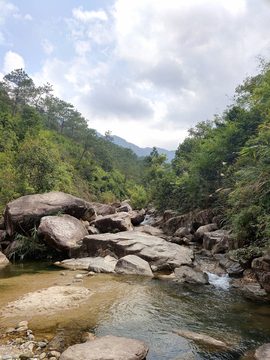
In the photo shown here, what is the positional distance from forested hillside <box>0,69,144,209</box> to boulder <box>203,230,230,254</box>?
10281 millimetres

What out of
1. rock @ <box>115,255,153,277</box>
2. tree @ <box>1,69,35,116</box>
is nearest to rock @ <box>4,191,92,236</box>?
rock @ <box>115,255,153,277</box>

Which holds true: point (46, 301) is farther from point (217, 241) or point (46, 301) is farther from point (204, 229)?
point (204, 229)

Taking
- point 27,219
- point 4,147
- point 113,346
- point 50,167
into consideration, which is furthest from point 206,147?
point 4,147

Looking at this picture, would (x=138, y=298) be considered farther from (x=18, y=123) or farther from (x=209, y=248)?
(x=18, y=123)

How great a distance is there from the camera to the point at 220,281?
750cm

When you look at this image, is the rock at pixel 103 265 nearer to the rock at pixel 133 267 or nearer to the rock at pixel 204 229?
the rock at pixel 133 267

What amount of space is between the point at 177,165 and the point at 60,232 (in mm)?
16422

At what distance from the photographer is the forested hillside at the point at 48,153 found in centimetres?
1463

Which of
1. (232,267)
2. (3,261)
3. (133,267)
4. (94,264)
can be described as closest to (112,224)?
(94,264)

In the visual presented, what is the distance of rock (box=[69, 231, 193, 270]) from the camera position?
29.1 feet

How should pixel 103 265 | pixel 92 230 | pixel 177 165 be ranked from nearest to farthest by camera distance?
pixel 103 265, pixel 92 230, pixel 177 165

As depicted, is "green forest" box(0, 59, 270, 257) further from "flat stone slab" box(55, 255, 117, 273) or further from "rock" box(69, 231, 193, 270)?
"flat stone slab" box(55, 255, 117, 273)

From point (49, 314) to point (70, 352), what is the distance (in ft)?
5.79

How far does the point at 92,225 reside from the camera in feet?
45.4
